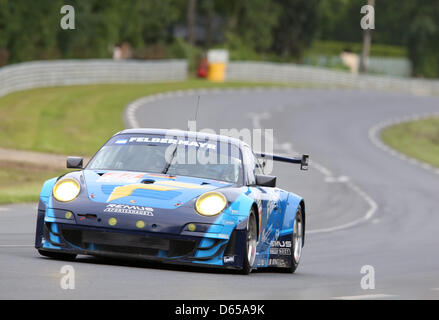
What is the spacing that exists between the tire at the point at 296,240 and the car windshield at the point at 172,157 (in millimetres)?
1258

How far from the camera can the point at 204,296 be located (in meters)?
7.36

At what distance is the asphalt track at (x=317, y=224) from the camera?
786 cm

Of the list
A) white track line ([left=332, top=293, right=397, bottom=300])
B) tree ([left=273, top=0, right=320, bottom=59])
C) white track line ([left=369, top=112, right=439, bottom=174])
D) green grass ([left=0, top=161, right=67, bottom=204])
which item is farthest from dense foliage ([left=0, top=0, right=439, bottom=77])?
white track line ([left=332, top=293, right=397, bottom=300])

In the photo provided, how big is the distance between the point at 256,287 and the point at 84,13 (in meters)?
46.0

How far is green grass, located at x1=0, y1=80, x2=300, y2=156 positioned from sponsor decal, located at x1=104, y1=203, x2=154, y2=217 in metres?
18.1

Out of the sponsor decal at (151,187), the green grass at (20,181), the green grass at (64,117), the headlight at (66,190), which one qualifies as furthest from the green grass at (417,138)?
the headlight at (66,190)

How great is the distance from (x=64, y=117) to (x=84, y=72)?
12161 millimetres

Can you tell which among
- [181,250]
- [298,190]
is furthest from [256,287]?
[298,190]

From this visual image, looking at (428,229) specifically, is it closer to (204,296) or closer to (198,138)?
(198,138)

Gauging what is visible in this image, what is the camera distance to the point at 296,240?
11.2m

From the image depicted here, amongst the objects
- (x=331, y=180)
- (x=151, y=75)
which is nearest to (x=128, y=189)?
(x=331, y=180)

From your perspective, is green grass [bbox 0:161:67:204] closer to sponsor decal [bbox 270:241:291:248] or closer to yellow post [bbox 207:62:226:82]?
sponsor decal [bbox 270:241:291:248]

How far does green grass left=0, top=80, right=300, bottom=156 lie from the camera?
29.0 meters
